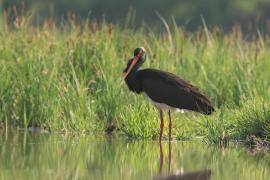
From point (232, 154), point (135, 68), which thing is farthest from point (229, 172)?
point (135, 68)

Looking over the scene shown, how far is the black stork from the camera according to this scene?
38.8 ft

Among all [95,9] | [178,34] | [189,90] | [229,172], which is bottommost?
[229,172]

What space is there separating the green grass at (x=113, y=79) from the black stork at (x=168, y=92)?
195 millimetres

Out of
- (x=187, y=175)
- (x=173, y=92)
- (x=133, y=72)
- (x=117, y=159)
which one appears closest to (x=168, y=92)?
(x=173, y=92)

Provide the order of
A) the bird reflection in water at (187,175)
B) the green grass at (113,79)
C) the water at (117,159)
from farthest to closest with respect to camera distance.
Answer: the green grass at (113,79)
the water at (117,159)
the bird reflection in water at (187,175)

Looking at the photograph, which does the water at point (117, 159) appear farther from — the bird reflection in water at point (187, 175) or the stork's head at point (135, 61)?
the stork's head at point (135, 61)

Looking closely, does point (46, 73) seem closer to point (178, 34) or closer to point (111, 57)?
point (111, 57)

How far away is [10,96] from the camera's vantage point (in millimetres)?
13109

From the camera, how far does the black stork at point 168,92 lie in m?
11.8

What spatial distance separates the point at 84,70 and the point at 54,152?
9.31ft

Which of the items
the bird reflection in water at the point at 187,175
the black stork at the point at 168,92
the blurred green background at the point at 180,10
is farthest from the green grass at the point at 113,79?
the blurred green background at the point at 180,10

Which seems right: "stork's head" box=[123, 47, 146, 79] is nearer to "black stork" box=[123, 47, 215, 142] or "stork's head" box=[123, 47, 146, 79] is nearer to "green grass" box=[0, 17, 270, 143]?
"black stork" box=[123, 47, 215, 142]

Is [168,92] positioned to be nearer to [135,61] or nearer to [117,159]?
[135,61]

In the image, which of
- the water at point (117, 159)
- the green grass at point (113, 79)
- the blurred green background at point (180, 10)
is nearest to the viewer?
the water at point (117, 159)
